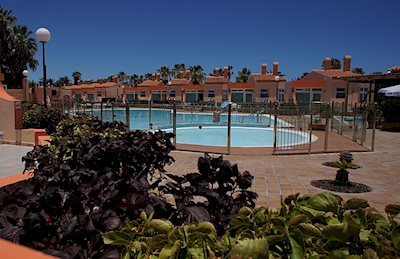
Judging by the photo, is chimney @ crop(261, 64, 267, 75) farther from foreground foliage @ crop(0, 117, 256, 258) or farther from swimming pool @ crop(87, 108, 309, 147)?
foreground foliage @ crop(0, 117, 256, 258)

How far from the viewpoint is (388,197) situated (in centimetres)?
525

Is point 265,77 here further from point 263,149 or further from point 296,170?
point 296,170

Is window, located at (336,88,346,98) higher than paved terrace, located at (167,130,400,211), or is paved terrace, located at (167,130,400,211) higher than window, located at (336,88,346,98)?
window, located at (336,88,346,98)

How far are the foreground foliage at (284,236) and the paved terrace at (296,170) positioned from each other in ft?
11.5

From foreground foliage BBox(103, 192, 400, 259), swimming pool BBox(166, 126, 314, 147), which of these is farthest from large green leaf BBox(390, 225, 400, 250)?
swimming pool BBox(166, 126, 314, 147)

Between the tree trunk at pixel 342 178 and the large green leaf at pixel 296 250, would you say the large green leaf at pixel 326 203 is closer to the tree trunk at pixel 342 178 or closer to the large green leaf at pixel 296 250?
the large green leaf at pixel 296 250

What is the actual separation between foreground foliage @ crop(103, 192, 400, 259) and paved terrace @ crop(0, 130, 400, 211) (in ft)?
11.5

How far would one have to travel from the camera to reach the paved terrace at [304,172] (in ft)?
17.5

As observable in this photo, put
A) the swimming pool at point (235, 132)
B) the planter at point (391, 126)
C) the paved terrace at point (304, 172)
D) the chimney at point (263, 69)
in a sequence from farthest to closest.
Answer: the chimney at point (263, 69) → the planter at point (391, 126) → the swimming pool at point (235, 132) → the paved terrace at point (304, 172)

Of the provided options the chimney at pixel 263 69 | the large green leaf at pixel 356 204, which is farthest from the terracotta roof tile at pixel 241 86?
the large green leaf at pixel 356 204

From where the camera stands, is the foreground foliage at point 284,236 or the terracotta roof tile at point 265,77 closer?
the foreground foliage at point 284,236

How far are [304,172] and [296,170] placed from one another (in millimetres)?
220

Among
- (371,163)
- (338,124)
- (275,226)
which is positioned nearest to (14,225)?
(275,226)

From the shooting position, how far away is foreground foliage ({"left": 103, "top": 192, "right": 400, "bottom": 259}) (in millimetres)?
1007
